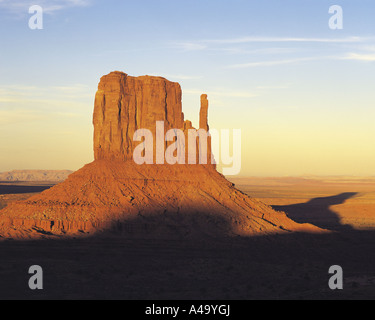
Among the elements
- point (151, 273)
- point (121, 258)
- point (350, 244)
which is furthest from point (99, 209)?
point (350, 244)

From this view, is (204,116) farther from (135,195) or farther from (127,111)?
(135,195)

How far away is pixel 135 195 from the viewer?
9612 centimetres

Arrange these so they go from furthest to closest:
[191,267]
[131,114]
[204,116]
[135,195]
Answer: [204,116] < [131,114] < [135,195] < [191,267]

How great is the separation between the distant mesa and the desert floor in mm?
3252

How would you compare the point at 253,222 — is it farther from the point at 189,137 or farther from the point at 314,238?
the point at 189,137

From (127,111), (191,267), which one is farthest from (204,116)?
(191,267)

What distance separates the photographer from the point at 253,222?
315 feet

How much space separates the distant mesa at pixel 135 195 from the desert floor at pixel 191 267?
3.25m

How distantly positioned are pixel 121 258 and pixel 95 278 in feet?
30.1

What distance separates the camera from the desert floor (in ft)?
217

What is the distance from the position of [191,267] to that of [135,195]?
20742mm

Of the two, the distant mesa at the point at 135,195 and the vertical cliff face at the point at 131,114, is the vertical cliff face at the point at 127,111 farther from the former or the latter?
the distant mesa at the point at 135,195

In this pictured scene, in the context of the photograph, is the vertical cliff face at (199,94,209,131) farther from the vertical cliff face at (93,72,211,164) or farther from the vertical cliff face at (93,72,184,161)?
the vertical cliff face at (93,72,184,161)
